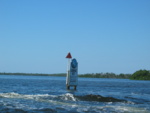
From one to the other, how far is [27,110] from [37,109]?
77cm

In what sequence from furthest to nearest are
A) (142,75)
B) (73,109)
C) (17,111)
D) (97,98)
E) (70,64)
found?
(142,75)
(70,64)
(97,98)
(73,109)
(17,111)

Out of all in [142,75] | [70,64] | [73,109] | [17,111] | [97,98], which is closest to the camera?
[17,111]

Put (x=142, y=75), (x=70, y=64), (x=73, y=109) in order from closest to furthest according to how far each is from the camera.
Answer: (x=73, y=109) < (x=70, y=64) < (x=142, y=75)

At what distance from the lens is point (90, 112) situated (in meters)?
19.4

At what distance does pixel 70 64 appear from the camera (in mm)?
43906

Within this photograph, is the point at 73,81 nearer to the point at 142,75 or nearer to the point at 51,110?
→ the point at 51,110

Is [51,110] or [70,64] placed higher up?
[70,64]

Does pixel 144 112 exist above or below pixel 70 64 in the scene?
below

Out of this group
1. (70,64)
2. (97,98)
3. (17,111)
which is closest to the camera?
(17,111)

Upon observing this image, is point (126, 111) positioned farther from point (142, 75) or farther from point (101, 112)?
point (142, 75)

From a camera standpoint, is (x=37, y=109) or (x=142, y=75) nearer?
(x=37, y=109)

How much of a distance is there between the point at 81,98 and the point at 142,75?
135 metres

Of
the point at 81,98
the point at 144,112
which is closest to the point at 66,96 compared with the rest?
the point at 81,98

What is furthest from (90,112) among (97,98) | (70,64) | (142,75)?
(142,75)
